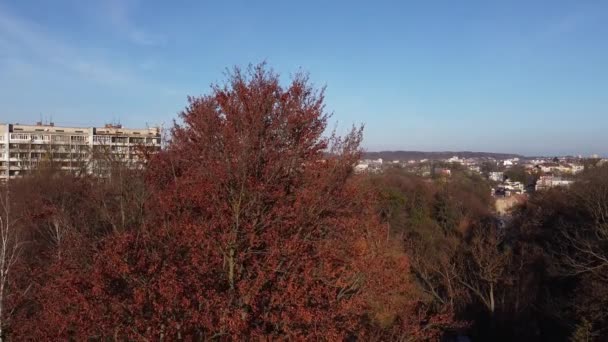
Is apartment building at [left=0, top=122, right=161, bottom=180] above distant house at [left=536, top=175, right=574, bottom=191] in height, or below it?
above

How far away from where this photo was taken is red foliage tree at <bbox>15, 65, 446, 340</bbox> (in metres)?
7.46

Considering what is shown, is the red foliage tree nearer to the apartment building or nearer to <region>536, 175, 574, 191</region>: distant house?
Answer: <region>536, 175, 574, 191</region>: distant house

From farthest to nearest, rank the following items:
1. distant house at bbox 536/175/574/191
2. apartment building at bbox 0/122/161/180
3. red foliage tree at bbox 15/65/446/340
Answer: apartment building at bbox 0/122/161/180 < distant house at bbox 536/175/574/191 < red foliage tree at bbox 15/65/446/340

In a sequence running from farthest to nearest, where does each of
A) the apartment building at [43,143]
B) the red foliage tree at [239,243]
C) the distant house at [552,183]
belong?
the apartment building at [43,143]
the distant house at [552,183]
the red foliage tree at [239,243]

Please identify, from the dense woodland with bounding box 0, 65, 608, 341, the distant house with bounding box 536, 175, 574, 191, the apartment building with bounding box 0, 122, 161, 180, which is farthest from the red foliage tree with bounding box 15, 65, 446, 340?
the apartment building with bounding box 0, 122, 161, 180

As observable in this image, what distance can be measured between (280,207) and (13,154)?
54.4m

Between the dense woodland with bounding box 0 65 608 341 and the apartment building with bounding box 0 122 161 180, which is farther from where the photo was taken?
the apartment building with bounding box 0 122 161 180

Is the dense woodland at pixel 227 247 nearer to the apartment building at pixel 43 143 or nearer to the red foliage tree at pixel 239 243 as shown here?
the red foliage tree at pixel 239 243

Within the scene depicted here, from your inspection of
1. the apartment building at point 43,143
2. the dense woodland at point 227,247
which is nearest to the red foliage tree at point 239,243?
the dense woodland at point 227,247

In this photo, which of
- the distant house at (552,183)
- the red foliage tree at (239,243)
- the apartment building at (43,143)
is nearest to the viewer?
the red foliage tree at (239,243)

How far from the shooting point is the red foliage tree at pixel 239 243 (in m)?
7.46

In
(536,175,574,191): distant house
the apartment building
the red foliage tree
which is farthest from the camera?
the apartment building

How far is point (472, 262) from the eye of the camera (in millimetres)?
27516

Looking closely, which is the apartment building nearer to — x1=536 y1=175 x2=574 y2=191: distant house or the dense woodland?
the dense woodland
